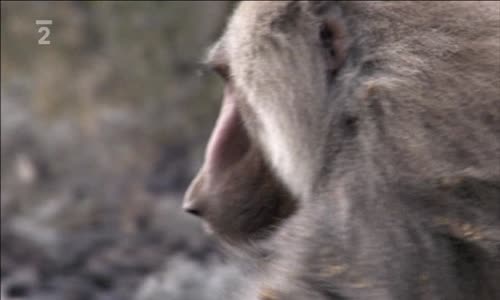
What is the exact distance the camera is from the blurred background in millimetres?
3297

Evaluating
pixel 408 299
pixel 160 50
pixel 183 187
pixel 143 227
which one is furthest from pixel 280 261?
pixel 160 50

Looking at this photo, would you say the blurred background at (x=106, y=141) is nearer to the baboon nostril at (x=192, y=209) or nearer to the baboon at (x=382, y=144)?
the baboon nostril at (x=192, y=209)

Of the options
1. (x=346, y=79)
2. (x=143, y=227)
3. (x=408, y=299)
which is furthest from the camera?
(x=143, y=227)

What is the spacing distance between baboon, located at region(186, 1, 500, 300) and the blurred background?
0.99 m

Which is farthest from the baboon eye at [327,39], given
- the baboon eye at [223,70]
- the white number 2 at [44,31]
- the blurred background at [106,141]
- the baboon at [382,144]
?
the white number 2 at [44,31]

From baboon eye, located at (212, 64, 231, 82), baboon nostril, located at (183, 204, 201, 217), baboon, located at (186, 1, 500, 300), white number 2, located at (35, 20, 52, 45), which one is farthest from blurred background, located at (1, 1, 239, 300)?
baboon, located at (186, 1, 500, 300)

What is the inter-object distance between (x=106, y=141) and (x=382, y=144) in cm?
258

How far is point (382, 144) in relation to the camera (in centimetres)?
201

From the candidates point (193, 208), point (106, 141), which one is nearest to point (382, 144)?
point (193, 208)

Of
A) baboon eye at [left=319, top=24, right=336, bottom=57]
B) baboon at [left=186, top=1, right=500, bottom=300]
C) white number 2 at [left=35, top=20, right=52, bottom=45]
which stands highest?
baboon eye at [left=319, top=24, right=336, bottom=57]

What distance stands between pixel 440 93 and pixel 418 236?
11.4 inches

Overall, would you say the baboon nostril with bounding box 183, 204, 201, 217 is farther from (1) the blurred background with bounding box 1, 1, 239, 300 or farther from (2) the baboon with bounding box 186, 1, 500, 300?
(1) the blurred background with bounding box 1, 1, 239, 300

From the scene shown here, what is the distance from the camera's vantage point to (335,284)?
1.91 meters

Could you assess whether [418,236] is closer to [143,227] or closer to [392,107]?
[392,107]
